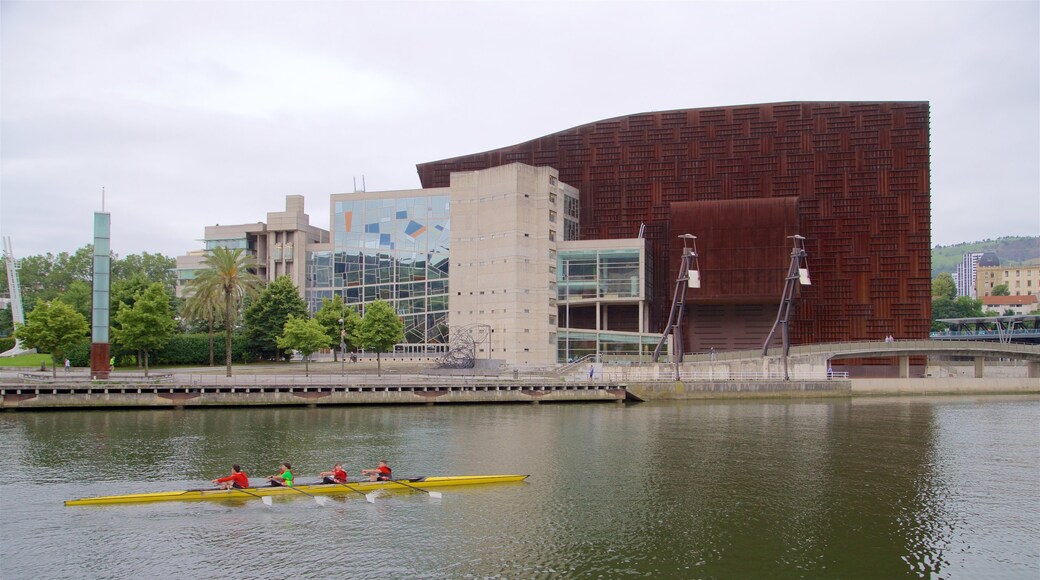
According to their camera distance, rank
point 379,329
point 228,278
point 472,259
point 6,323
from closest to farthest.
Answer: point 228,278
point 379,329
point 472,259
point 6,323

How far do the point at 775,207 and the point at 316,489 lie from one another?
2952 inches

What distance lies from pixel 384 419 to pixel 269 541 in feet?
104

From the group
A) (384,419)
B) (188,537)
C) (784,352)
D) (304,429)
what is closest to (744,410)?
(784,352)

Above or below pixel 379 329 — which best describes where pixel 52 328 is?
above

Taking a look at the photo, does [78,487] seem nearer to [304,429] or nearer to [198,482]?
[198,482]

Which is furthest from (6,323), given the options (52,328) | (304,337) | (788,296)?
(788,296)

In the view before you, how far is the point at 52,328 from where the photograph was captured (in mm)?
72938

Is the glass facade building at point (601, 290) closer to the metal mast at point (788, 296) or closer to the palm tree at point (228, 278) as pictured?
the metal mast at point (788, 296)

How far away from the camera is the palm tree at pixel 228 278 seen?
76.4m

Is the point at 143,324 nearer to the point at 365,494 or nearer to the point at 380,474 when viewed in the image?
the point at 380,474

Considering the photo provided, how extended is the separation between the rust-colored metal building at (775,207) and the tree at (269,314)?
38.9m

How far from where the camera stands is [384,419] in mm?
59281

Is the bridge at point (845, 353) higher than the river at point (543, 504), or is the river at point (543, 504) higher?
the bridge at point (845, 353)

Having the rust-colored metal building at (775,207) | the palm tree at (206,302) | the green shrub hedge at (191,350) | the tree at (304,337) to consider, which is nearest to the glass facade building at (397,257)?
the green shrub hedge at (191,350)
